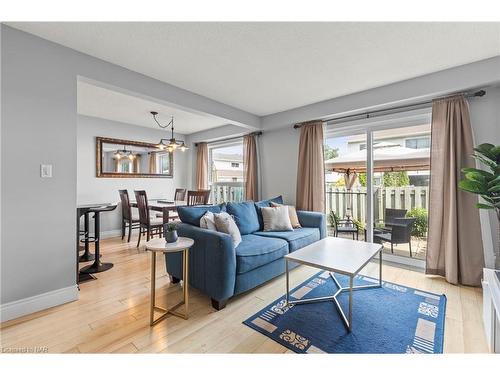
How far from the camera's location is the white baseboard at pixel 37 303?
190 cm

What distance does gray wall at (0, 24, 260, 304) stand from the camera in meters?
1.91

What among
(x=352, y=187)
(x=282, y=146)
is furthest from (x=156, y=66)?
(x=352, y=187)

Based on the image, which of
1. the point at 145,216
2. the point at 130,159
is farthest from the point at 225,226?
the point at 130,159

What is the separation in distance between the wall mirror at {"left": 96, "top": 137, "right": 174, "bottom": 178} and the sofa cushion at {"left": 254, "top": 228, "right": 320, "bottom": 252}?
3.40m

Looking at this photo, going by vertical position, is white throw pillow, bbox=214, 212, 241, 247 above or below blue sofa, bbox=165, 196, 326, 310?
above

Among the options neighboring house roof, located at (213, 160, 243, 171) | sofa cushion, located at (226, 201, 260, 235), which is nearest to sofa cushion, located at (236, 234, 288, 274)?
sofa cushion, located at (226, 201, 260, 235)

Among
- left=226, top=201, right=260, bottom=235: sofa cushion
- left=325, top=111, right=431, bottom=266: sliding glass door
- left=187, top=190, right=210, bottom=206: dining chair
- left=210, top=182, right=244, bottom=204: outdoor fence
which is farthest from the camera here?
left=210, top=182, right=244, bottom=204: outdoor fence

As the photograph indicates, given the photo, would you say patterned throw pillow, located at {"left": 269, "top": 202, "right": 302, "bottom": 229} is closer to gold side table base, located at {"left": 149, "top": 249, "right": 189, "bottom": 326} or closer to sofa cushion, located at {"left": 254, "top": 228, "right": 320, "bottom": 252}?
sofa cushion, located at {"left": 254, "top": 228, "right": 320, "bottom": 252}

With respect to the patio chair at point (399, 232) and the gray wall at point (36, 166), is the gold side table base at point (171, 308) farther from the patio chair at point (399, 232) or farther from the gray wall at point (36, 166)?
the patio chair at point (399, 232)

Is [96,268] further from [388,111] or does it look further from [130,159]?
[388,111]

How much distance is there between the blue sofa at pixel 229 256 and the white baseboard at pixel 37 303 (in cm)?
90

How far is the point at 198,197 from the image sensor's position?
15.2 ft

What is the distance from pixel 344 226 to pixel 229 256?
8.20ft

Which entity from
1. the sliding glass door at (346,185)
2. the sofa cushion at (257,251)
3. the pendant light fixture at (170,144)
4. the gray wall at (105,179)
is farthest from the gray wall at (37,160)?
the sliding glass door at (346,185)
